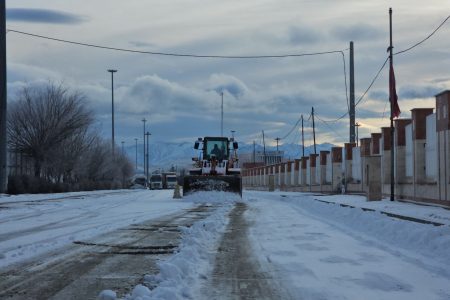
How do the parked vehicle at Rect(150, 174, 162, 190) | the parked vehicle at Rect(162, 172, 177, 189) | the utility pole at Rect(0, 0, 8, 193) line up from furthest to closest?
the parked vehicle at Rect(150, 174, 162, 190)
the parked vehicle at Rect(162, 172, 177, 189)
the utility pole at Rect(0, 0, 8, 193)

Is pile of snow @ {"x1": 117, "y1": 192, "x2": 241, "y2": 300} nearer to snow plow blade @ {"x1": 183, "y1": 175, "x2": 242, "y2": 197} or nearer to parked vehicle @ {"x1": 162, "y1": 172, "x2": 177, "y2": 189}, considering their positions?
snow plow blade @ {"x1": 183, "y1": 175, "x2": 242, "y2": 197}

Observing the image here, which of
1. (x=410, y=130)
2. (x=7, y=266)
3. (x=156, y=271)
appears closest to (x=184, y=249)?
(x=156, y=271)

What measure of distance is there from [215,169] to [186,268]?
25094 millimetres

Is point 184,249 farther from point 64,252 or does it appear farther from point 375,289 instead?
point 375,289

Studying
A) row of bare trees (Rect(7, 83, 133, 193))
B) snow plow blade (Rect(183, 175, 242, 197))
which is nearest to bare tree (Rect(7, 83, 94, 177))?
row of bare trees (Rect(7, 83, 133, 193))

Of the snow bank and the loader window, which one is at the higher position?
the loader window

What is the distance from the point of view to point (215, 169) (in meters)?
33.6

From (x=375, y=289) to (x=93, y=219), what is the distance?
12.1 meters

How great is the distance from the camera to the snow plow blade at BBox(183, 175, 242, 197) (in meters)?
30.9

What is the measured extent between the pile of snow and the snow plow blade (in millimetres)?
16111

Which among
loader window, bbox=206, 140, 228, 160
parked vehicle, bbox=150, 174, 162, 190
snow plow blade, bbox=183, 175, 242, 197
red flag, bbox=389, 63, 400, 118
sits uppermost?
red flag, bbox=389, 63, 400, 118

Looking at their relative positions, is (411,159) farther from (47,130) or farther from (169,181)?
(169,181)

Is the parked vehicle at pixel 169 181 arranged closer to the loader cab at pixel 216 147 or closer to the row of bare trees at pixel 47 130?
the row of bare trees at pixel 47 130

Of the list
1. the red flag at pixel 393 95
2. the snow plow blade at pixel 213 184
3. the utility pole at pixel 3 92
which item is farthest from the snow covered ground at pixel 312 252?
the utility pole at pixel 3 92
